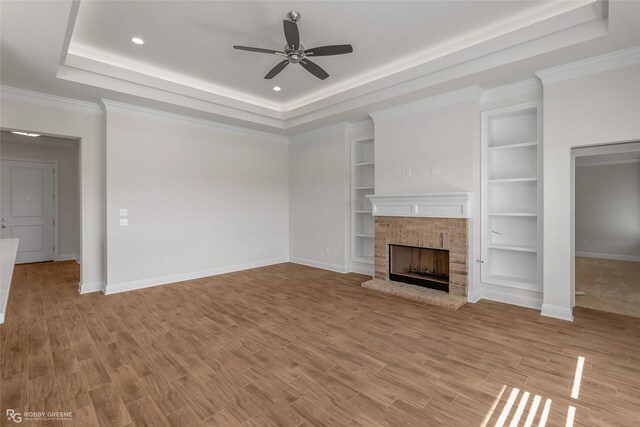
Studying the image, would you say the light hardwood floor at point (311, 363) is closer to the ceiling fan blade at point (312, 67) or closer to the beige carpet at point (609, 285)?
the beige carpet at point (609, 285)

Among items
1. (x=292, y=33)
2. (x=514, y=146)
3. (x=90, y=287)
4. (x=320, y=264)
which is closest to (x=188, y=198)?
(x=90, y=287)

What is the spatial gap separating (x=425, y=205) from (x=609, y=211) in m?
5.47

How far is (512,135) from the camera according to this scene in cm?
441

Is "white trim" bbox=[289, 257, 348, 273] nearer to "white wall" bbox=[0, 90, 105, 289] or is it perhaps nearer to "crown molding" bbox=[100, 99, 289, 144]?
"crown molding" bbox=[100, 99, 289, 144]

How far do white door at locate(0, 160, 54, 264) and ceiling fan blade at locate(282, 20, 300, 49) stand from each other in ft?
24.5

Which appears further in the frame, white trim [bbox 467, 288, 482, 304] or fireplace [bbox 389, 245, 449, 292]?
fireplace [bbox 389, 245, 449, 292]

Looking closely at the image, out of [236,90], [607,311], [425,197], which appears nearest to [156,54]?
[236,90]

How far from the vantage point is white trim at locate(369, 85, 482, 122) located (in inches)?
169

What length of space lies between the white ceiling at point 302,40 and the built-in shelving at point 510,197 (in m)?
0.69

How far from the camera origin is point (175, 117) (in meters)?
5.42

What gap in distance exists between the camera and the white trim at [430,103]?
429cm

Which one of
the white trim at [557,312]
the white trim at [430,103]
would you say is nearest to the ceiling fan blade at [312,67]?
the white trim at [430,103]

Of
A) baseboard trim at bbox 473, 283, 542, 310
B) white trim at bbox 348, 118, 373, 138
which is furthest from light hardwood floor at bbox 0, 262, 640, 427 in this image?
white trim at bbox 348, 118, 373, 138

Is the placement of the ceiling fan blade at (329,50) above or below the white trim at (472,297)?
above
